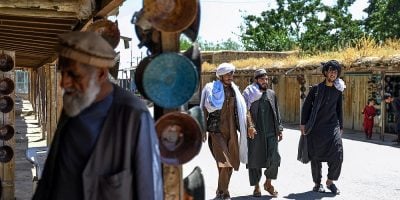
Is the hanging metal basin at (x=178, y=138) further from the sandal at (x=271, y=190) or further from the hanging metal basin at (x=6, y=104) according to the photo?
the hanging metal basin at (x=6, y=104)

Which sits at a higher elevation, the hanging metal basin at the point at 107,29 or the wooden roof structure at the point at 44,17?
the wooden roof structure at the point at 44,17

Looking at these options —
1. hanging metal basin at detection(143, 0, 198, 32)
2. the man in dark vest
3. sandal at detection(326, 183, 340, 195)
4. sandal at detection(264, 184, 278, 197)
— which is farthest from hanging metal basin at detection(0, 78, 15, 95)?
hanging metal basin at detection(143, 0, 198, 32)

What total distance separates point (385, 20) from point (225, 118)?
2850cm

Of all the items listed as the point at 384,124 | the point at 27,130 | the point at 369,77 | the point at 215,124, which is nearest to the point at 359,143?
the point at 384,124

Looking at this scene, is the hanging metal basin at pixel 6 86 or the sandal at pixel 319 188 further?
the sandal at pixel 319 188

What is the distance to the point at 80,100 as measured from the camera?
2350 mm

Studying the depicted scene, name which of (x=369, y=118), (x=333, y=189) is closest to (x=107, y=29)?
(x=333, y=189)

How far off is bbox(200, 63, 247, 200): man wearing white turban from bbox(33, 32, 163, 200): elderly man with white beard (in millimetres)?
4220

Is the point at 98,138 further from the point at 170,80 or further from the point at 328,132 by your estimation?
the point at 328,132

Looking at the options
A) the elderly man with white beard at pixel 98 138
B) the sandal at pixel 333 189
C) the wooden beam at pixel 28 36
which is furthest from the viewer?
the sandal at pixel 333 189

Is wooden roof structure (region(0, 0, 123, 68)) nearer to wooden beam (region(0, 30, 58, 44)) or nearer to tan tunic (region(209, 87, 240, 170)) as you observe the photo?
wooden beam (region(0, 30, 58, 44))

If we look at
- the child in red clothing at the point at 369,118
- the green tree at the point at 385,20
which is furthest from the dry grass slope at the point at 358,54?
the green tree at the point at 385,20

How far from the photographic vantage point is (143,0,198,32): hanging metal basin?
2.88 m

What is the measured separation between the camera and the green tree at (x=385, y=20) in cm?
3209
